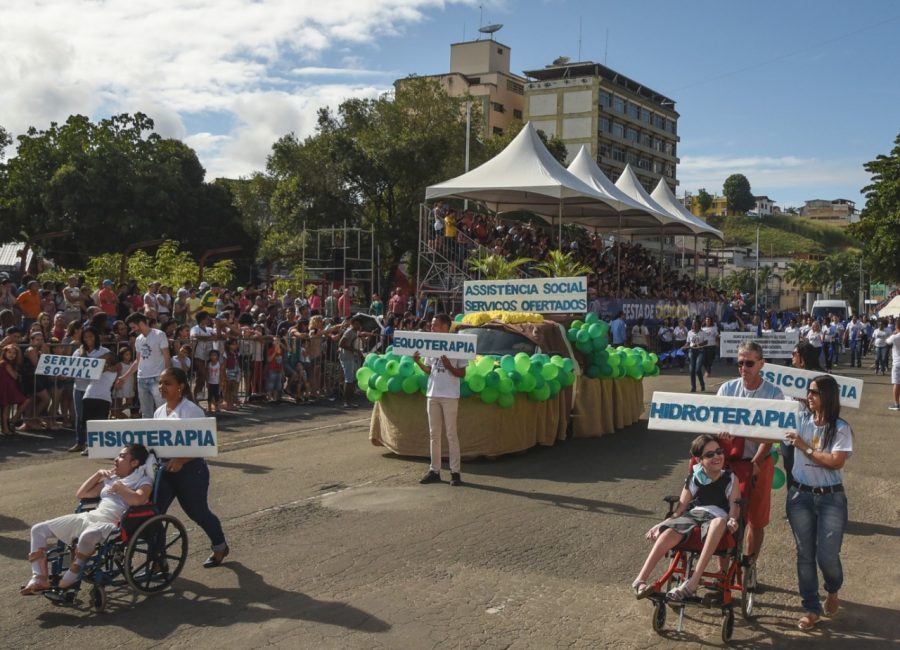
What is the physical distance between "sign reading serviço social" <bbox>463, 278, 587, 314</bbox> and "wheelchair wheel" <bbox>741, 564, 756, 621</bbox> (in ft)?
23.7

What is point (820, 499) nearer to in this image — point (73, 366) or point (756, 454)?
point (756, 454)

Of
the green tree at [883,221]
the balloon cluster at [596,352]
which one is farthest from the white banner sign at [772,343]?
the green tree at [883,221]

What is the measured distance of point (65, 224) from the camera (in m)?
39.9

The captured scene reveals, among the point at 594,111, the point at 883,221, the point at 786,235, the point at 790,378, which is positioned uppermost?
the point at 594,111

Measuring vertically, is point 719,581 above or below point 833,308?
below

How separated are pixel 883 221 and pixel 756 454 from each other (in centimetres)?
3802

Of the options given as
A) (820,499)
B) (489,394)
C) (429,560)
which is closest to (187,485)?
(429,560)

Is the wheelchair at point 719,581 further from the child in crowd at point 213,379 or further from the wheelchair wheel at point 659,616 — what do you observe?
the child in crowd at point 213,379

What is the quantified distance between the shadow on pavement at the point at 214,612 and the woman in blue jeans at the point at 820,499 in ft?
9.30

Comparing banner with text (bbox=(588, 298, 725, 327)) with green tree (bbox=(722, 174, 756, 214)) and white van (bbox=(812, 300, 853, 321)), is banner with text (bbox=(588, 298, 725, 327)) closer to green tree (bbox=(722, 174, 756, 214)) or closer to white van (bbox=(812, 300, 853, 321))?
white van (bbox=(812, 300, 853, 321))

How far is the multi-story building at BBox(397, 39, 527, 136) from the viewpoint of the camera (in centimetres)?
7694

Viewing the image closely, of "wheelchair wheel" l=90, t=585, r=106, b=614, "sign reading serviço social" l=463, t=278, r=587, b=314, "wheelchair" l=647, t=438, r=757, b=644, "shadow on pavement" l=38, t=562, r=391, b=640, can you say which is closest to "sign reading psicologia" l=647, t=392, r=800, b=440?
"wheelchair" l=647, t=438, r=757, b=644

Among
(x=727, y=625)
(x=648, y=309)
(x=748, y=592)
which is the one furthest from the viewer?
(x=648, y=309)

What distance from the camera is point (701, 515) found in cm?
566
